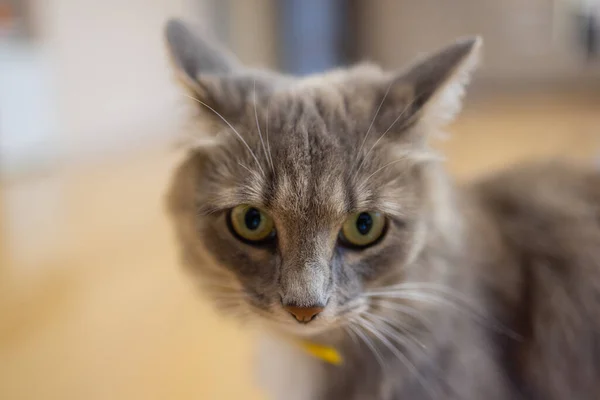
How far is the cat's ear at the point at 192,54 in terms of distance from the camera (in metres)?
1.11

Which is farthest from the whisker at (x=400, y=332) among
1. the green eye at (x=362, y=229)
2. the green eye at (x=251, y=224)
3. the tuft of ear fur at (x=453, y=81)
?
the tuft of ear fur at (x=453, y=81)

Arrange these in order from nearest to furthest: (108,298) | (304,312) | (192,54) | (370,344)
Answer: (304,312) → (370,344) → (192,54) → (108,298)

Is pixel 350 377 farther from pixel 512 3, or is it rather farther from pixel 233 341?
pixel 512 3

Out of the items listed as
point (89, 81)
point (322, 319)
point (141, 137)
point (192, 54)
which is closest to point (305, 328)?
point (322, 319)

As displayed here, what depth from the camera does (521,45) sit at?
190 inches

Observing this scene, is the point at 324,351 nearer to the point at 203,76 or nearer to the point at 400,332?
the point at 400,332

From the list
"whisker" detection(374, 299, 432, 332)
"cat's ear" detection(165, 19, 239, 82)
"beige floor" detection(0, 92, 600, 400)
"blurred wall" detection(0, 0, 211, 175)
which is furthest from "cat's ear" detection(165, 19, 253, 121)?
"blurred wall" detection(0, 0, 211, 175)

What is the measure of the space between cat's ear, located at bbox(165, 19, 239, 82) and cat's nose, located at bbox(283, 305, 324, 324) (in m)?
0.44

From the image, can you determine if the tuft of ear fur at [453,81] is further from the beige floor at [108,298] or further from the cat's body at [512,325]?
the beige floor at [108,298]

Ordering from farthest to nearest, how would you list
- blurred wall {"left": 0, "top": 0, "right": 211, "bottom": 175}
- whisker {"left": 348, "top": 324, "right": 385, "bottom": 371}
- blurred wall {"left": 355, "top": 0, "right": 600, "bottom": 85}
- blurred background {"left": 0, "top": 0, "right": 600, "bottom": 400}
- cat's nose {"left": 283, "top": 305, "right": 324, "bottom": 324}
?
blurred wall {"left": 355, "top": 0, "right": 600, "bottom": 85} → blurred wall {"left": 0, "top": 0, "right": 211, "bottom": 175} → blurred background {"left": 0, "top": 0, "right": 600, "bottom": 400} → whisker {"left": 348, "top": 324, "right": 385, "bottom": 371} → cat's nose {"left": 283, "top": 305, "right": 324, "bottom": 324}

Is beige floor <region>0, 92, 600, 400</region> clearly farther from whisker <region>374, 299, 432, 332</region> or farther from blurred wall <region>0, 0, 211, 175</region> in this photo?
whisker <region>374, 299, 432, 332</region>

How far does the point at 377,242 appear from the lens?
103cm

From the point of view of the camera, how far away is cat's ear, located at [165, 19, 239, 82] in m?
1.11

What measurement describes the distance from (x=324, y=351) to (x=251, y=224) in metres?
0.28
